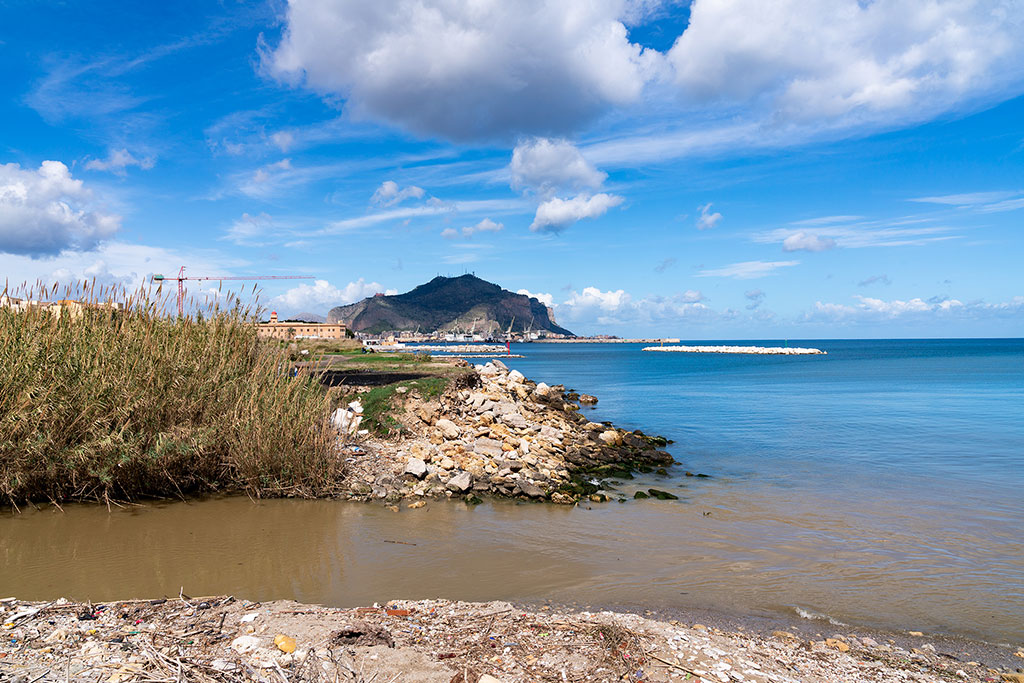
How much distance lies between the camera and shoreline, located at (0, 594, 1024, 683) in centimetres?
495

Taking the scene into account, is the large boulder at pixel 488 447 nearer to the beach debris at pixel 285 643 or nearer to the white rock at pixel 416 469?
the white rock at pixel 416 469

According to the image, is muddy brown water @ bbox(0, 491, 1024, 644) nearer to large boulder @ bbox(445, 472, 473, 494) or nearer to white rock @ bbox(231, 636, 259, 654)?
large boulder @ bbox(445, 472, 473, 494)

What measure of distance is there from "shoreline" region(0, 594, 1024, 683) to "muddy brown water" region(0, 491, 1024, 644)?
785 millimetres

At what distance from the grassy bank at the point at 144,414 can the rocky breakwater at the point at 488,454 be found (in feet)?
5.64

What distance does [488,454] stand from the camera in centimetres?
1454

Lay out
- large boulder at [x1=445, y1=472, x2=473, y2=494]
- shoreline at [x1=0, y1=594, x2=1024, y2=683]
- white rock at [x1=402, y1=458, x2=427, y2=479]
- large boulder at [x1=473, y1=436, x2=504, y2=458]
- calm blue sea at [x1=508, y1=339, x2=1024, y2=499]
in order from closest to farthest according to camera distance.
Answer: shoreline at [x1=0, y1=594, x2=1024, y2=683], large boulder at [x1=445, y1=472, x2=473, y2=494], white rock at [x1=402, y1=458, x2=427, y2=479], large boulder at [x1=473, y1=436, x2=504, y2=458], calm blue sea at [x1=508, y1=339, x2=1024, y2=499]

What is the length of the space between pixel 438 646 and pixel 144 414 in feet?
25.3

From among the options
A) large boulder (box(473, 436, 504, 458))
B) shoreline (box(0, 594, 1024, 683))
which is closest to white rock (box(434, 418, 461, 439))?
large boulder (box(473, 436, 504, 458))

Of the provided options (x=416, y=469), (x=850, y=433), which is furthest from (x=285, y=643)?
(x=850, y=433)

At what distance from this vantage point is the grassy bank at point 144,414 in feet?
32.7

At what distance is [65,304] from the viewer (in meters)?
11.7

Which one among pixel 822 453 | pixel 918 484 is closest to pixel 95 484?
pixel 918 484

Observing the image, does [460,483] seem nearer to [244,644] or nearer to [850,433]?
[244,644]

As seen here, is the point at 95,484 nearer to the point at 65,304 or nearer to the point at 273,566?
the point at 65,304
